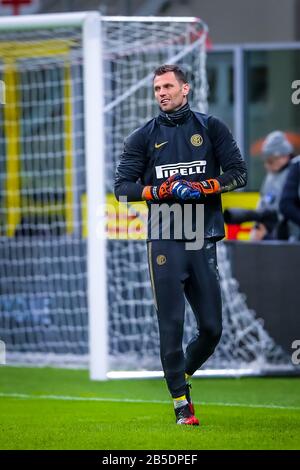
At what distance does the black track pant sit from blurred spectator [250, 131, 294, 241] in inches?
156

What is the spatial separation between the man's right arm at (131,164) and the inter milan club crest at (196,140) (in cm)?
30

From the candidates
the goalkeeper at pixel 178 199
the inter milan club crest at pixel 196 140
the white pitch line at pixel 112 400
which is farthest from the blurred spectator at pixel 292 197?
the inter milan club crest at pixel 196 140

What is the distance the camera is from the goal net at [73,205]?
35.9 feet

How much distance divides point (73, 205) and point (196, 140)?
19.9ft

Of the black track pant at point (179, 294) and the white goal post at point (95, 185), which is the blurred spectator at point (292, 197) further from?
the black track pant at point (179, 294)

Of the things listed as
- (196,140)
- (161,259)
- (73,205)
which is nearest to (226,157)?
(196,140)

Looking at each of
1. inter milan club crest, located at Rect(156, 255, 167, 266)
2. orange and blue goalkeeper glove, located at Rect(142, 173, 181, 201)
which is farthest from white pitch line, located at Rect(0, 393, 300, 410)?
orange and blue goalkeeper glove, located at Rect(142, 173, 181, 201)

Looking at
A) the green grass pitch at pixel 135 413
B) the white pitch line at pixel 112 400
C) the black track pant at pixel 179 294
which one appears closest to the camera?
the green grass pitch at pixel 135 413

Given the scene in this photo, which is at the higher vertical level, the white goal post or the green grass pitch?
the white goal post

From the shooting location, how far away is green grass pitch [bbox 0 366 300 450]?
6.51m

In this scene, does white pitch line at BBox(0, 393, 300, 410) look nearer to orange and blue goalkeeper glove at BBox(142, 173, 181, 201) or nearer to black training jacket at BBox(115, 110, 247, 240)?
black training jacket at BBox(115, 110, 247, 240)

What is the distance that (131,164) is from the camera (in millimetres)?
7109

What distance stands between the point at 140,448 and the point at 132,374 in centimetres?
388
